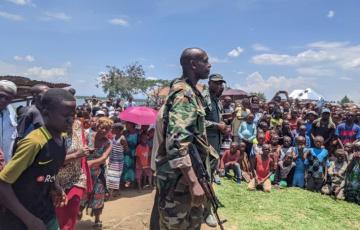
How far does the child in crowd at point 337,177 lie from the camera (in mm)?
7863

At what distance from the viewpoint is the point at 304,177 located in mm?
8422

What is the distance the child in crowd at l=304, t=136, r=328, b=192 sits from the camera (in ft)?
26.9

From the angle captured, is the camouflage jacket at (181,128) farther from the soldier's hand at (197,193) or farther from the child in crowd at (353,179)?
the child in crowd at (353,179)

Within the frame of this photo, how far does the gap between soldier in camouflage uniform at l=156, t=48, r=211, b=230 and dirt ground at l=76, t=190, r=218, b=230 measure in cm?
227

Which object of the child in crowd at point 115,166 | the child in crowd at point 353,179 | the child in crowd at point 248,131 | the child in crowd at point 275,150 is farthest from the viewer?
the child in crowd at point 248,131

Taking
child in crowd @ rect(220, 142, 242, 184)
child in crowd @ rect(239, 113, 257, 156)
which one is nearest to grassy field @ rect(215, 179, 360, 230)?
child in crowd @ rect(220, 142, 242, 184)

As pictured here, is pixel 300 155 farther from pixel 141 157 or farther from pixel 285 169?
pixel 141 157

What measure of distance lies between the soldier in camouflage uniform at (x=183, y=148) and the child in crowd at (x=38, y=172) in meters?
0.77

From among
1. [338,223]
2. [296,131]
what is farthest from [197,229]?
[296,131]

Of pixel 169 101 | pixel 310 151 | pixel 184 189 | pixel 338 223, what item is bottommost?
pixel 338 223

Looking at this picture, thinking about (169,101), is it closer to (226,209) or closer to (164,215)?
(164,215)

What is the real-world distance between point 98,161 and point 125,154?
10.4 feet

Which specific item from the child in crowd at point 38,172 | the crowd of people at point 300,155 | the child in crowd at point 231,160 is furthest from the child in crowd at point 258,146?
the child in crowd at point 38,172

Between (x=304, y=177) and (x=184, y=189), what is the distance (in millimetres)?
6206
